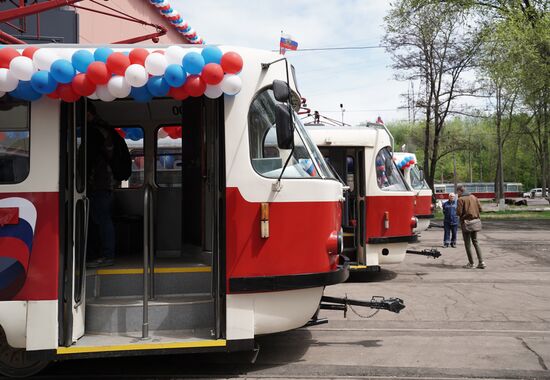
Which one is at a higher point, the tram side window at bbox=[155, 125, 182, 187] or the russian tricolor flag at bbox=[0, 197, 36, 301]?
the tram side window at bbox=[155, 125, 182, 187]

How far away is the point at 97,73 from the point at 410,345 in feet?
14.4

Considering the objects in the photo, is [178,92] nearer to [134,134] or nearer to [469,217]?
[134,134]

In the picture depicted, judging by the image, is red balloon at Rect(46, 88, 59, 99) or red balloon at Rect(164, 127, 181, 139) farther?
red balloon at Rect(164, 127, 181, 139)

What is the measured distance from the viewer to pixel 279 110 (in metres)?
4.73

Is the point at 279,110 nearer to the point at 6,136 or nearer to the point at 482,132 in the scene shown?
the point at 6,136

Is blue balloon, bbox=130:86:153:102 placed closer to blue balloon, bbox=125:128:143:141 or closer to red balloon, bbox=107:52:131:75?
red balloon, bbox=107:52:131:75

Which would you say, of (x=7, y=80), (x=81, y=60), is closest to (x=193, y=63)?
(x=81, y=60)

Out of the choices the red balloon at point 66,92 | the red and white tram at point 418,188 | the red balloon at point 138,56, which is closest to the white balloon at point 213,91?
the red balloon at point 138,56

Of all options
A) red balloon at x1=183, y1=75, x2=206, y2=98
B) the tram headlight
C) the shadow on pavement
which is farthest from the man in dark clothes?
the shadow on pavement

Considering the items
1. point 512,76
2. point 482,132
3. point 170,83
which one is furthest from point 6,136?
point 482,132

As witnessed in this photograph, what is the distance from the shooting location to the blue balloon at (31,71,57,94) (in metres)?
4.51

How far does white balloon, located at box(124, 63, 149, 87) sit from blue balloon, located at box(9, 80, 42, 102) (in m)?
0.78

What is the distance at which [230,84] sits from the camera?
4.74 metres

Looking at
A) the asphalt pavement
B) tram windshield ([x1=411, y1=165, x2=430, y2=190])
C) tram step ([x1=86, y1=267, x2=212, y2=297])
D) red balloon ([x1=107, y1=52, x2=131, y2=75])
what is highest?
red balloon ([x1=107, y1=52, x2=131, y2=75])
